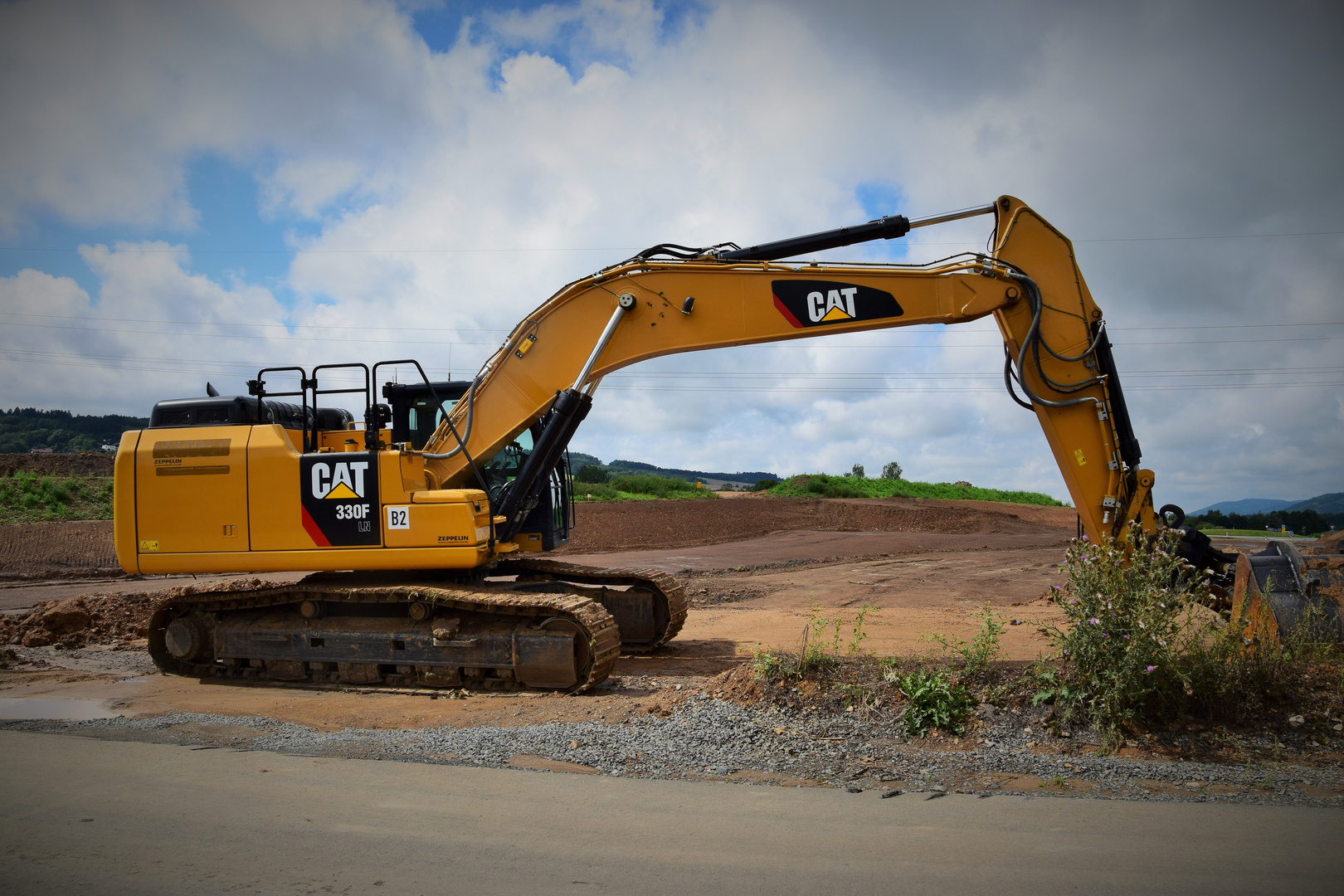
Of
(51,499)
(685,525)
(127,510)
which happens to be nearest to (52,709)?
(127,510)

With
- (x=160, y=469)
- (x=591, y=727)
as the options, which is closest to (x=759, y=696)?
(x=591, y=727)

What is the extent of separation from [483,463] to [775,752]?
173 inches

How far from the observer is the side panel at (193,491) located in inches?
329

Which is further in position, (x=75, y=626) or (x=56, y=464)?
(x=56, y=464)

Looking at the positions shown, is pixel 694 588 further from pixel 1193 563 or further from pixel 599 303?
pixel 1193 563

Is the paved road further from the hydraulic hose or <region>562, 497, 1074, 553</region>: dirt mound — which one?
<region>562, 497, 1074, 553</region>: dirt mound

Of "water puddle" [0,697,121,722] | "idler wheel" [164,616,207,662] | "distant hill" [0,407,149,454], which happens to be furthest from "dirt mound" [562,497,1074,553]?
"distant hill" [0,407,149,454]

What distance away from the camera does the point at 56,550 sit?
21641 mm

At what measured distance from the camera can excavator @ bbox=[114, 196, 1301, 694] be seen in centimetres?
725

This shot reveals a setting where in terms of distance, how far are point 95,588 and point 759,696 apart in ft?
55.1

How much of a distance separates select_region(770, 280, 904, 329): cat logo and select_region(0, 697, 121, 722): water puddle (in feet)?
23.1

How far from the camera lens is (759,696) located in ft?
21.9

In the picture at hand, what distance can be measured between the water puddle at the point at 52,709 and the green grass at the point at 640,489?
99.6 ft

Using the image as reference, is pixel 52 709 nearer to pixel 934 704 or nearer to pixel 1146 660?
pixel 934 704
